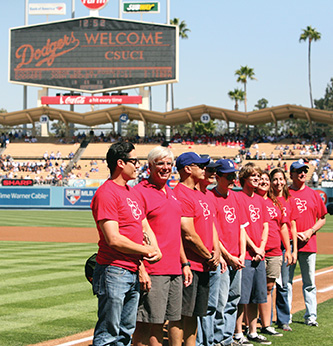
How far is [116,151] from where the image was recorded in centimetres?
492

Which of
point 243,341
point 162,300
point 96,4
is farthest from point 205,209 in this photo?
point 96,4

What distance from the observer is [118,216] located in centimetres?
472

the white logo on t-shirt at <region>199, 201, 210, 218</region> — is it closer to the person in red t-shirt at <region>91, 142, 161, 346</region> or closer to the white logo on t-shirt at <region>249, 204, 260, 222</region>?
the person in red t-shirt at <region>91, 142, 161, 346</region>

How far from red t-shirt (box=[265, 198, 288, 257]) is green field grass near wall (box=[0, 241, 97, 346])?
2.51 metres

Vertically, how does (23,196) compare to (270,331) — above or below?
below

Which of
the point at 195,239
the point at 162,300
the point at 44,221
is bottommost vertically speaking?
the point at 44,221

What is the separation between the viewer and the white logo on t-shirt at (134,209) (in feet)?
15.7

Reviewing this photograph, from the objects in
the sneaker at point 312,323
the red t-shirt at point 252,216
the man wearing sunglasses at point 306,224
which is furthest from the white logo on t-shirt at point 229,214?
the sneaker at point 312,323

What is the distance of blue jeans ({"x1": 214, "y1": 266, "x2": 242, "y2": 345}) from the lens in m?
6.27

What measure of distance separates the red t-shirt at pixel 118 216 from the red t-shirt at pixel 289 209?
327 cm

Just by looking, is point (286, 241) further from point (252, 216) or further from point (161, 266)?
point (161, 266)

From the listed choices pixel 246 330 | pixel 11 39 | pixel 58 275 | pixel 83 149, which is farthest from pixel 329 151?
pixel 246 330

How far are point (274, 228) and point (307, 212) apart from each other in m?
0.78

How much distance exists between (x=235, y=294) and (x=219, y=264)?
64 cm
